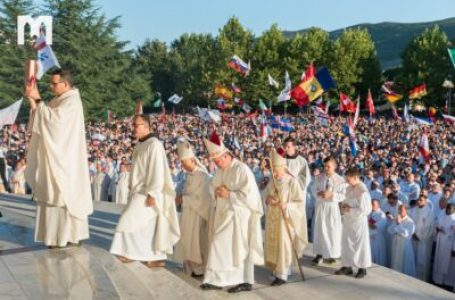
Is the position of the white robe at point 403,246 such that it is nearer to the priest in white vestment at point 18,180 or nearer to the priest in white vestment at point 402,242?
the priest in white vestment at point 402,242

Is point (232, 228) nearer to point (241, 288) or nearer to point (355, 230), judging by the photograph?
point (241, 288)

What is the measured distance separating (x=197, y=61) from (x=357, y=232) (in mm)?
60853

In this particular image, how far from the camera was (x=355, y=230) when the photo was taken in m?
7.36

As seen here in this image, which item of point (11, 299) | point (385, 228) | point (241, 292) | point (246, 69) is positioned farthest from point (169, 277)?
point (246, 69)

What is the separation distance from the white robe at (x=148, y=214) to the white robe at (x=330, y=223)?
257 centimetres

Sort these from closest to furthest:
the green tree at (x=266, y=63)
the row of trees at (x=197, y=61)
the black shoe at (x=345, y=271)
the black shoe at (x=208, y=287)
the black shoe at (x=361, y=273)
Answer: the black shoe at (x=208, y=287), the black shoe at (x=361, y=273), the black shoe at (x=345, y=271), the row of trees at (x=197, y=61), the green tree at (x=266, y=63)

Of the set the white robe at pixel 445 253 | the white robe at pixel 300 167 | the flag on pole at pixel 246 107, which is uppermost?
the flag on pole at pixel 246 107

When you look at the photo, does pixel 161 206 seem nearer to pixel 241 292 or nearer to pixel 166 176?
pixel 166 176

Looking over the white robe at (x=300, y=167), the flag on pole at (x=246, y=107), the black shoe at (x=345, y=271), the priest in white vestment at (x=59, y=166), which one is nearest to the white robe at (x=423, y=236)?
the white robe at (x=300, y=167)

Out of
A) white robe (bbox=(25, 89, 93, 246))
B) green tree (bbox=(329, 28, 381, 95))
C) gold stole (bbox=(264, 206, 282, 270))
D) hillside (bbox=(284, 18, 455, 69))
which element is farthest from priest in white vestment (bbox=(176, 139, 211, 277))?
hillside (bbox=(284, 18, 455, 69))

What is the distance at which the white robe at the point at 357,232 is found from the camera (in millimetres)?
7211

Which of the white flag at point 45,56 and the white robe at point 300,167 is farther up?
the white flag at point 45,56

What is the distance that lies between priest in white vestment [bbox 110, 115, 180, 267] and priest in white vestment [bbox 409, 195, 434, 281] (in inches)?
218

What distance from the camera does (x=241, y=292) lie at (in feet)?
20.4
